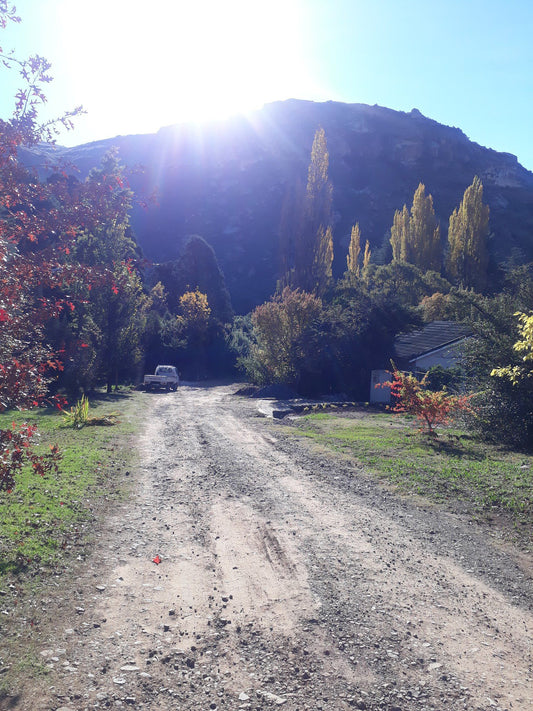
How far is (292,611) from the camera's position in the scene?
5.00 meters

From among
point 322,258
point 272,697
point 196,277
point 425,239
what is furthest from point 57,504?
point 196,277


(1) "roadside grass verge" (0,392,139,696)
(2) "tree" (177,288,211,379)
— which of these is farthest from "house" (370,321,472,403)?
(2) "tree" (177,288,211,379)

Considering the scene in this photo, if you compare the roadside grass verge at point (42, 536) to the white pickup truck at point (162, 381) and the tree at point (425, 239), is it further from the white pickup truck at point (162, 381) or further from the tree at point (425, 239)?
the tree at point (425, 239)

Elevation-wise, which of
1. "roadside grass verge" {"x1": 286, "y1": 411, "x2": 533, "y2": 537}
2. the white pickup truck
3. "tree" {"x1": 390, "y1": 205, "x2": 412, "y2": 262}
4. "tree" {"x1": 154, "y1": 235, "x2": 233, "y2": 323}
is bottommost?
"roadside grass verge" {"x1": 286, "y1": 411, "x2": 533, "y2": 537}

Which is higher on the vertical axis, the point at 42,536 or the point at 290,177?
the point at 290,177

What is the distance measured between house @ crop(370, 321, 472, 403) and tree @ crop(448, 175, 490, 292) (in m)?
26.5

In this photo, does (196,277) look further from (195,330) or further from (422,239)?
(422,239)

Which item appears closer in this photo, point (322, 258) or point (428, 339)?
point (428, 339)

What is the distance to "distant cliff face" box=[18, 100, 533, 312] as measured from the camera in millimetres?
111625

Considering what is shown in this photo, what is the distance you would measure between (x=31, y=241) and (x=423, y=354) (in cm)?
2719

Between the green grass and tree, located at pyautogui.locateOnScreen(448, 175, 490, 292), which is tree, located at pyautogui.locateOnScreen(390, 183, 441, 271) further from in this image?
the green grass

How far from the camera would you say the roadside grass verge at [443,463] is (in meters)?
8.88

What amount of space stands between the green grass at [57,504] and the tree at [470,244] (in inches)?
1994

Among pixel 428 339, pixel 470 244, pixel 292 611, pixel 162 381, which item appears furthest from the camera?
pixel 470 244
